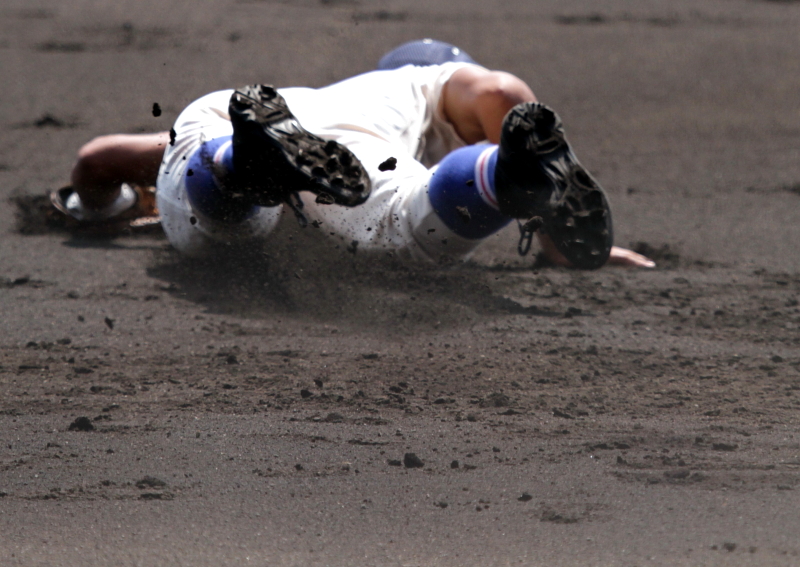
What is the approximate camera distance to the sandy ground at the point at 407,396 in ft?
4.34

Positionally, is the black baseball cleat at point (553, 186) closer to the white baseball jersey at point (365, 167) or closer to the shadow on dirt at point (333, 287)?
the white baseball jersey at point (365, 167)

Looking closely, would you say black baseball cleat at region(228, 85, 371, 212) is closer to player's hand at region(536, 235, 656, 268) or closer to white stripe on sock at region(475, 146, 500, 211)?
white stripe on sock at region(475, 146, 500, 211)

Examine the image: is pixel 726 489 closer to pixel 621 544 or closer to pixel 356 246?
pixel 621 544

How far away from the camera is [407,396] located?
1842 millimetres

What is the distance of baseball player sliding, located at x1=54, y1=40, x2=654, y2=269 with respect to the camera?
2.02 metres

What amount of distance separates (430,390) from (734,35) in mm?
5526

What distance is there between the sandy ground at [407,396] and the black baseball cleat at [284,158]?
34 centimetres

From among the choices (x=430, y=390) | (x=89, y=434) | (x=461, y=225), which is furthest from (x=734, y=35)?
(x=89, y=434)

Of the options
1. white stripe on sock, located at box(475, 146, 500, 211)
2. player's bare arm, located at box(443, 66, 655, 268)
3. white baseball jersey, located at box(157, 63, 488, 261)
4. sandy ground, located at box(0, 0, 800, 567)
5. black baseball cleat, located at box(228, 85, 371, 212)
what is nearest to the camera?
sandy ground, located at box(0, 0, 800, 567)

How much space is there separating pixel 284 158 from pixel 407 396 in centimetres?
56

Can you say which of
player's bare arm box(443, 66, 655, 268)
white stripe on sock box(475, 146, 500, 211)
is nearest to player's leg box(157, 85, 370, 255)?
white stripe on sock box(475, 146, 500, 211)

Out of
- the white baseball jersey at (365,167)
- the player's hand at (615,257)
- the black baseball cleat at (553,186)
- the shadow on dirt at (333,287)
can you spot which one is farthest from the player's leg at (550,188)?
the player's hand at (615,257)

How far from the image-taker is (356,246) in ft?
7.64

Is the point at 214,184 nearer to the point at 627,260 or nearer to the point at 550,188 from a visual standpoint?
the point at 550,188
